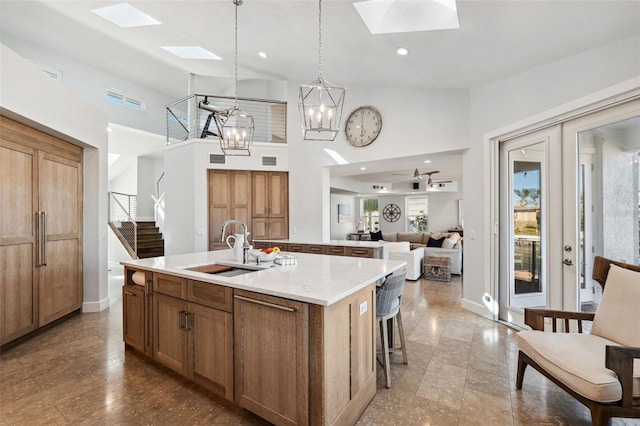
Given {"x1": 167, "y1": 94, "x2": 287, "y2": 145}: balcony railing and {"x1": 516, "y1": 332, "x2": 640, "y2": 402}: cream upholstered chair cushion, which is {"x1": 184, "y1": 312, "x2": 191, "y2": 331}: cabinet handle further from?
{"x1": 167, "y1": 94, "x2": 287, "y2": 145}: balcony railing

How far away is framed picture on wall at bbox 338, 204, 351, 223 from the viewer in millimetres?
11609

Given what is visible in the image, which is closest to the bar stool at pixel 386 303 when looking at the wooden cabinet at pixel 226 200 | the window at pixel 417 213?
the wooden cabinet at pixel 226 200

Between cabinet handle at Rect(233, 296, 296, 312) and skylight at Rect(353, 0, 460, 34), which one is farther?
skylight at Rect(353, 0, 460, 34)

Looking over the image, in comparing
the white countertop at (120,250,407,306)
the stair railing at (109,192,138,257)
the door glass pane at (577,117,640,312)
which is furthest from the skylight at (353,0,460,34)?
the stair railing at (109,192,138,257)

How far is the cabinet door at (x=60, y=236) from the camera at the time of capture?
3445 mm

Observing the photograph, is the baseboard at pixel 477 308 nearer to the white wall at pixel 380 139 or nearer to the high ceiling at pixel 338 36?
the white wall at pixel 380 139

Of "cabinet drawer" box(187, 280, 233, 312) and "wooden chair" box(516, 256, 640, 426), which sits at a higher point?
"cabinet drawer" box(187, 280, 233, 312)

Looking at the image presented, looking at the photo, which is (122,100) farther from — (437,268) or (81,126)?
(437,268)

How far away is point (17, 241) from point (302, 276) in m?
3.22

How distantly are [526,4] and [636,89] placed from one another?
42.8 inches

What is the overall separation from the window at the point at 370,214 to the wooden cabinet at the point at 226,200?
795cm

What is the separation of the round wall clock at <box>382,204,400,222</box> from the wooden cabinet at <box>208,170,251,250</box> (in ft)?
25.7

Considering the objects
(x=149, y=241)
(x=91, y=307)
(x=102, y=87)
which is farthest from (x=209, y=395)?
(x=102, y=87)

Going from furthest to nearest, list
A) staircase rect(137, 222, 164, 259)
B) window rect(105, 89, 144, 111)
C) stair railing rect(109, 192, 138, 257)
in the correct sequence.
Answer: staircase rect(137, 222, 164, 259) < stair railing rect(109, 192, 138, 257) < window rect(105, 89, 144, 111)
